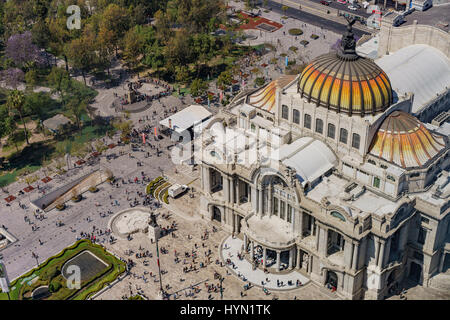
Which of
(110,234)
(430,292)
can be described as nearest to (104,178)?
(110,234)

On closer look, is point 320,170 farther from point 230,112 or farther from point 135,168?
point 135,168

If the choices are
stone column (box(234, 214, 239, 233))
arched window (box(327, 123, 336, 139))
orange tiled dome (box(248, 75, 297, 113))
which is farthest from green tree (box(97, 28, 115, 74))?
arched window (box(327, 123, 336, 139))

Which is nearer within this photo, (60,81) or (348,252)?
(348,252)

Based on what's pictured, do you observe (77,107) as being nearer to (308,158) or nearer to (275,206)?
(275,206)

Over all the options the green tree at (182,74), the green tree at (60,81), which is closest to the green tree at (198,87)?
the green tree at (182,74)

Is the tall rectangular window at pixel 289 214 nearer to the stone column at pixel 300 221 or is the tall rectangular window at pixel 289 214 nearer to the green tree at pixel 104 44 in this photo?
the stone column at pixel 300 221

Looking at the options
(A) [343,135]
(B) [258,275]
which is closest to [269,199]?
(B) [258,275]

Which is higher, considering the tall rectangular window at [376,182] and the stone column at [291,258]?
the tall rectangular window at [376,182]
